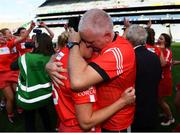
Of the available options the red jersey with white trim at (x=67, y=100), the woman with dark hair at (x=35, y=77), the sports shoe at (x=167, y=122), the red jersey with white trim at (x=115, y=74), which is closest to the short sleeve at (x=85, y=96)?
the red jersey with white trim at (x=67, y=100)

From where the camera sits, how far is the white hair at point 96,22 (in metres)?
2.43

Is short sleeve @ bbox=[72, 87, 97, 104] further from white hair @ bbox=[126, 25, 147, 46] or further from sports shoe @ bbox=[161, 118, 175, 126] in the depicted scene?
sports shoe @ bbox=[161, 118, 175, 126]

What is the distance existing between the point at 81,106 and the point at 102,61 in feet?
1.21

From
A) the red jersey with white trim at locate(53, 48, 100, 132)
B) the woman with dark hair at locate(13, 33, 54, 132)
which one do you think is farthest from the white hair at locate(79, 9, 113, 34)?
the woman with dark hair at locate(13, 33, 54, 132)

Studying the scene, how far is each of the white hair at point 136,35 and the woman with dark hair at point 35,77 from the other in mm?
1450

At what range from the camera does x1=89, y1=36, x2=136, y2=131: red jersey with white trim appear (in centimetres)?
250

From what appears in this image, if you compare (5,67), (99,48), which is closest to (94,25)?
(99,48)

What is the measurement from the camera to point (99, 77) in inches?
97.3

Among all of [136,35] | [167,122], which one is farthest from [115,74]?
[167,122]

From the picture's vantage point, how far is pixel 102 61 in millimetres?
2498

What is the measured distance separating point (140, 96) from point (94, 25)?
5.44ft

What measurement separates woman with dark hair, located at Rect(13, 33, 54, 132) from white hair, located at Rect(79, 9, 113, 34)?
263 centimetres

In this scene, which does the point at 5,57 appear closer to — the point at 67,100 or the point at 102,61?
the point at 67,100

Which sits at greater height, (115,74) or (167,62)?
(115,74)
